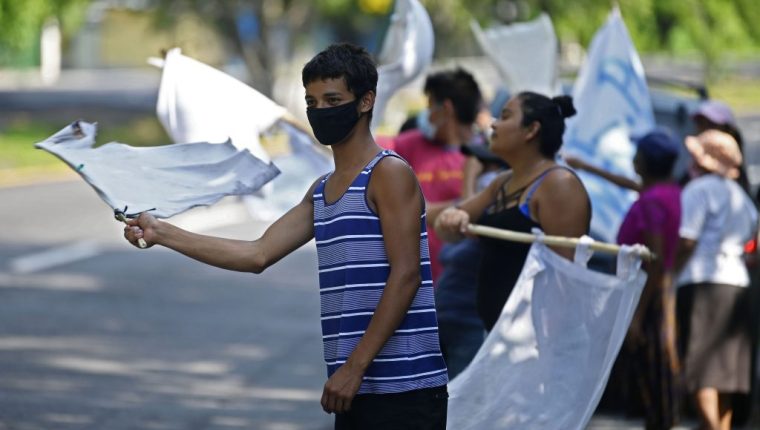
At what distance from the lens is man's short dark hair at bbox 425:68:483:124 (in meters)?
7.49

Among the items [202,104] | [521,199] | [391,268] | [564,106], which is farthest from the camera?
[202,104]

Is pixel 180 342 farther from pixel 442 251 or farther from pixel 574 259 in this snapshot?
pixel 574 259

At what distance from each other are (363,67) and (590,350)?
1707 millimetres

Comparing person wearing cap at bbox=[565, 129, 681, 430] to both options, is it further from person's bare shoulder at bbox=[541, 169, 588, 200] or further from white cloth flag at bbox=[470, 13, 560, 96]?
person's bare shoulder at bbox=[541, 169, 588, 200]

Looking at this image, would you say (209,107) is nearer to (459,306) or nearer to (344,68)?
(459,306)

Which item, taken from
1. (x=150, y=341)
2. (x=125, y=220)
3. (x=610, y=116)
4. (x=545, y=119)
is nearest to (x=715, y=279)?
(x=610, y=116)

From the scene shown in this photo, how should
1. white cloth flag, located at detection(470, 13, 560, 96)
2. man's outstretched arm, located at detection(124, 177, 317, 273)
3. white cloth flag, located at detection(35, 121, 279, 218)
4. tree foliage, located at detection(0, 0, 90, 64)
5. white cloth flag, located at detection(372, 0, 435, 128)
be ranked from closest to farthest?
man's outstretched arm, located at detection(124, 177, 317, 273) → white cloth flag, located at detection(35, 121, 279, 218) → white cloth flag, located at detection(372, 0, 435, 128) → white cloth flag, located at detection(470, 13, 560, 96) → tree foliage, located at detection(0, 0, 90, 64)

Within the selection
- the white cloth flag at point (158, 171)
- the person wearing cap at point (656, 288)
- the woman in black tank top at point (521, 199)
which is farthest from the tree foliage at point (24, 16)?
the white cloth flag at point (158, 171)

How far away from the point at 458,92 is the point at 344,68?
10.9 ft

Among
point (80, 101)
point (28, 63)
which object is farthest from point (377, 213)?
point (28, 63)

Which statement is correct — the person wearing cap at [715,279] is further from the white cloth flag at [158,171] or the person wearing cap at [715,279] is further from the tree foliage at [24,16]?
the tree foliage at [24,16]

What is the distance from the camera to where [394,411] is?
13.8ft

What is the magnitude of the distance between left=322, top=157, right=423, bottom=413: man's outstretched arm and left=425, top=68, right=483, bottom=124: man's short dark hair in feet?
11.0

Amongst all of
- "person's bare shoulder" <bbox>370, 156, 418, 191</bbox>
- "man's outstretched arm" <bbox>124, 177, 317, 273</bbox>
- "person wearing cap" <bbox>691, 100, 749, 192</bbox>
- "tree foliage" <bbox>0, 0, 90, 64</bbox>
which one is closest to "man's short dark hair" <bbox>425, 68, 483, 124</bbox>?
"person wearing cap" <bbox>691, 100, 749, 192</bbox>
